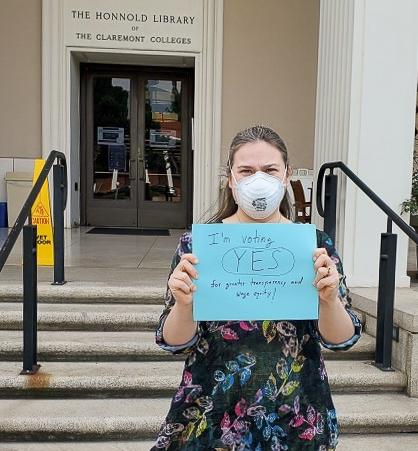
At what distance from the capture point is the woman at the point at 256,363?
4.96 ft

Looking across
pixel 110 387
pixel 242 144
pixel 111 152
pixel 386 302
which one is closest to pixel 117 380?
pixel 110 387

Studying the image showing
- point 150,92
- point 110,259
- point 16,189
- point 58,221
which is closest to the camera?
point 58,221

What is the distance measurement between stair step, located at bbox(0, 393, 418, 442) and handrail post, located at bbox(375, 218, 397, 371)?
0.26 m

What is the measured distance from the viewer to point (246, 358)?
4.98ft

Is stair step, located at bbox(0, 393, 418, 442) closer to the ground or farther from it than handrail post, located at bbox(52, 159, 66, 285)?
closer to the ground

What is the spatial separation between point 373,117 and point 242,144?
3.05 meters

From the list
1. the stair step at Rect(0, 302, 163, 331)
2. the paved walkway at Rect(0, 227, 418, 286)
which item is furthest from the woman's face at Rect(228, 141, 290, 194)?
the paved walkway at Rect(0, 227, 418, 286)

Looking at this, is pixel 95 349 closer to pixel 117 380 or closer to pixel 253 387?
pixel 117 380

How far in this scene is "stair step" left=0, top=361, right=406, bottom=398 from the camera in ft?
10.9

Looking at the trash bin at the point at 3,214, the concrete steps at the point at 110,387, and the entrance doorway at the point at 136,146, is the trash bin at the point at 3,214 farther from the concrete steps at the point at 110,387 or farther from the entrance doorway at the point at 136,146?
the concrete steps at the point at 110,387

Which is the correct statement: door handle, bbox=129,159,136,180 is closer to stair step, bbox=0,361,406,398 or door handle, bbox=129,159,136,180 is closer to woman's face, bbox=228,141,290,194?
stair step, bbox=0,361,406,398

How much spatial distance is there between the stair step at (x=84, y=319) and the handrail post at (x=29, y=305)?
0.50 metres

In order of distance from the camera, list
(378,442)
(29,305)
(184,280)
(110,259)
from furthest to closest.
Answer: (110,259) → (29,305) → (378,442) → (184,280)

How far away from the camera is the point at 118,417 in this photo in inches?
122
